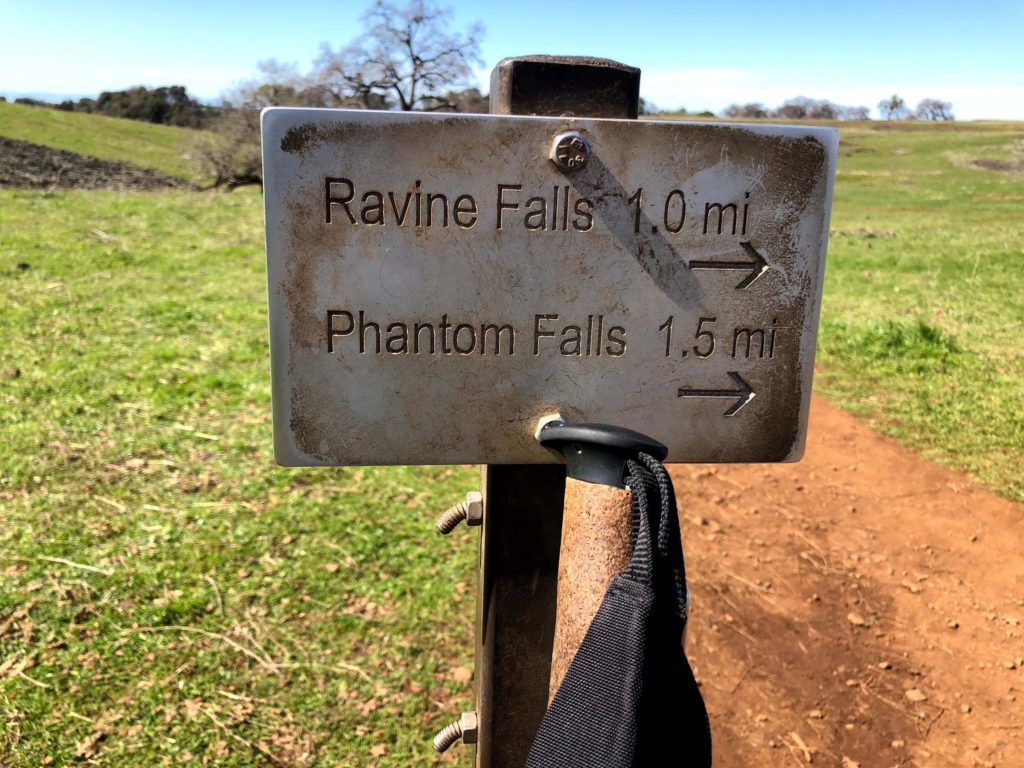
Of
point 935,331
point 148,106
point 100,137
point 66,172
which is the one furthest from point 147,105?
point 935,331

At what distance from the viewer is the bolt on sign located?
1350mm

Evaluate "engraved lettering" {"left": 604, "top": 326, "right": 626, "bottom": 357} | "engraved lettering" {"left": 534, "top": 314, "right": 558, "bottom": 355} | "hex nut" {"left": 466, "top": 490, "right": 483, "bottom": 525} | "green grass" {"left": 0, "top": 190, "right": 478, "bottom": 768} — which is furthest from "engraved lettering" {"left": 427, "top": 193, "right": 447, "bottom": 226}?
"green grass" {"left": 0, "top": 190, "right": 478, "bottom": 768}

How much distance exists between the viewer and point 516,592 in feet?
5.71

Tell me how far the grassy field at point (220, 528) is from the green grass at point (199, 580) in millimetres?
11

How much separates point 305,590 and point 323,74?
85.8 feet

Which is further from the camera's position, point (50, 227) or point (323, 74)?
point (323, 74)

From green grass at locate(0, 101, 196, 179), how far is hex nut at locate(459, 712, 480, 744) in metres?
23.7

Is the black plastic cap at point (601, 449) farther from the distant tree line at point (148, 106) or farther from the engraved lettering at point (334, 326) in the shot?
the distant tree line at point (148, 106)

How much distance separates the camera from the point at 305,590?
345 cm

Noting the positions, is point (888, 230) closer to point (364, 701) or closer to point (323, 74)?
point (364, 701)

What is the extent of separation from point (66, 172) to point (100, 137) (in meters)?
11.9

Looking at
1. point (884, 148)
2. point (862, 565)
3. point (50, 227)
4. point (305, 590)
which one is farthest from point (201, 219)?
point (884, 148)

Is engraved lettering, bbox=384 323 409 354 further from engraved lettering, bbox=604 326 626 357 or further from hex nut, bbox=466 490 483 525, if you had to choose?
hex nut, bbox=466 490 483 525

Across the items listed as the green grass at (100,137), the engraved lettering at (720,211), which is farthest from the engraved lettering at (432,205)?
the green grass at (100,137)
